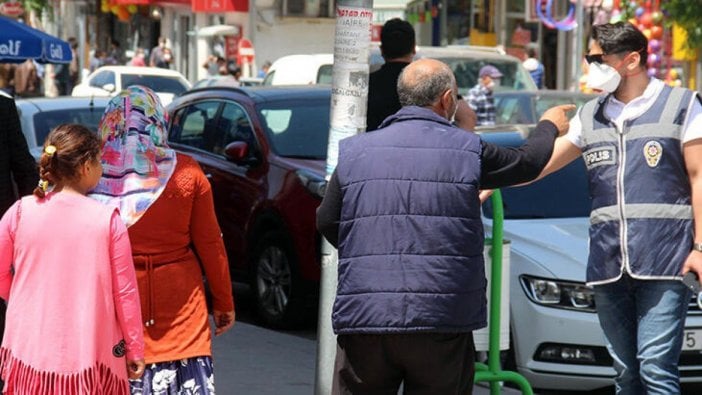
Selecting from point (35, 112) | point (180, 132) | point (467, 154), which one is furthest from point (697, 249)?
point (35, 112)

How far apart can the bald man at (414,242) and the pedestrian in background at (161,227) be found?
728mm

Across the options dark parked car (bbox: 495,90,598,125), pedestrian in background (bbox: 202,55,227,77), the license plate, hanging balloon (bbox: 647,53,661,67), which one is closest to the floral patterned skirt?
the license plate

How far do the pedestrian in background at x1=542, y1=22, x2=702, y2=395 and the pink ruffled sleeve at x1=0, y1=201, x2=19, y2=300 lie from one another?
2204 millimetres

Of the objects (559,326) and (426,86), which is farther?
(559,326)

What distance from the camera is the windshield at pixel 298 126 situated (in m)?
10.8

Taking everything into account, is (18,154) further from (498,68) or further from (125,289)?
(498,68)

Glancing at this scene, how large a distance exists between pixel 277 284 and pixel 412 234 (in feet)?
18.4

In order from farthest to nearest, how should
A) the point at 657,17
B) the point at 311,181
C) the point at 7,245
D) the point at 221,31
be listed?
the point at 221,31 → the point at 657,17 → the point at 311,181 → the point at 7,245

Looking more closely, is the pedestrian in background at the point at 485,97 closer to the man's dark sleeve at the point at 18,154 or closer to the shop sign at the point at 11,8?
the man's dark sleeve at the point at 18,154

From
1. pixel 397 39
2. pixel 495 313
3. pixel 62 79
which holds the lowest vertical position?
pixel 62 79

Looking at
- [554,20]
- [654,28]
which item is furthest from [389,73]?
[554,20]

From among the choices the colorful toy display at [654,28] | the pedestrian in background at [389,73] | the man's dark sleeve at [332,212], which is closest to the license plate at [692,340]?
the pedestrian in background at [389,73]

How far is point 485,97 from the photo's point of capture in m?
17.2

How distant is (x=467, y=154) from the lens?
505 centimetres
